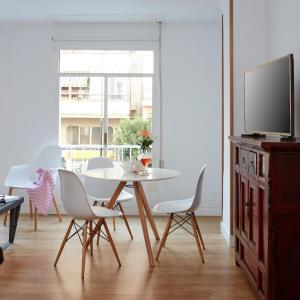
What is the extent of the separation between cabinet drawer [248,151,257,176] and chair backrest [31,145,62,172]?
3.19 m

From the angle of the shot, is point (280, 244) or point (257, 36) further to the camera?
point (257, 36)

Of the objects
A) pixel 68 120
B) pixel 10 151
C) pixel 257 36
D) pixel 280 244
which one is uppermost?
pixel 257 36

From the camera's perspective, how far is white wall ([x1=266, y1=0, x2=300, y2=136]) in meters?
3.23

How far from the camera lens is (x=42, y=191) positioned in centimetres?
496

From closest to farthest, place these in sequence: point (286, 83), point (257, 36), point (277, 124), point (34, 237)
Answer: point (286, 83) → point (277, 124) → point (257, 36) → point (34, 237)

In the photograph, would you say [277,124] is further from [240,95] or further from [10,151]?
[10,151]

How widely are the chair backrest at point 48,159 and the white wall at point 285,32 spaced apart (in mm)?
2992

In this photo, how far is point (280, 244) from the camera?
7.95ft

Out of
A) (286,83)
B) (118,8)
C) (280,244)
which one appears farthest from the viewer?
(118,8)

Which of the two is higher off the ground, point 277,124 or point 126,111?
point 126,111

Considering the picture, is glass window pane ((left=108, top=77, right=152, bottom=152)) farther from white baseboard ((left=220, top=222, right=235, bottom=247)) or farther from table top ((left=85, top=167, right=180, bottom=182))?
white baseboard ((left=220, top=222, right=235, bottom=247))

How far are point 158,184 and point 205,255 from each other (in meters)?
1.97

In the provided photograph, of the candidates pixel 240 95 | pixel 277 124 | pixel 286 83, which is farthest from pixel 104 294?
pixel 240 95

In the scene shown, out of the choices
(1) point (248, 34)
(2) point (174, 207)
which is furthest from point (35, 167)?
(1) point (248, 34)
